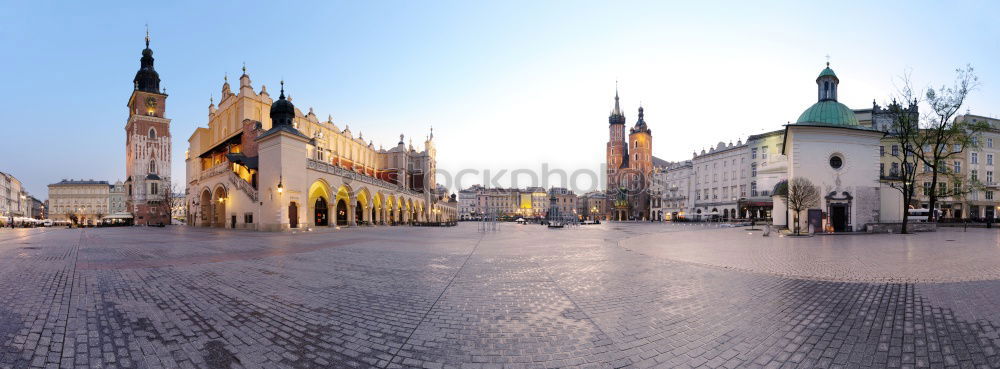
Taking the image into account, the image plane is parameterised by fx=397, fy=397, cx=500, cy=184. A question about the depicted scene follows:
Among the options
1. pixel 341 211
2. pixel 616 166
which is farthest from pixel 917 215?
pixel 616 166

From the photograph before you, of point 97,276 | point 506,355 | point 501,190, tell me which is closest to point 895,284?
point 506,355

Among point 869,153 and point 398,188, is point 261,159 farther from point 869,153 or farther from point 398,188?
point 869,153

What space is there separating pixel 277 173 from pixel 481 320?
30258 millimetres

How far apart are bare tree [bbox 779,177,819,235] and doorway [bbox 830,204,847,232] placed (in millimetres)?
1590

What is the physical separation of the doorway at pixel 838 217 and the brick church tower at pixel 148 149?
89.0 m

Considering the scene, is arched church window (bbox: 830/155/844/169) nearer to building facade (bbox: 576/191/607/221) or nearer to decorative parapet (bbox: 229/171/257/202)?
decorative parapet (bbox: 229/171/257/202)

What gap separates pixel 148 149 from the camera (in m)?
70.8

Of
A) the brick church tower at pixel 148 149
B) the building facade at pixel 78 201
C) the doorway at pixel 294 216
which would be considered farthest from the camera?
the building facade at pixel 78 201

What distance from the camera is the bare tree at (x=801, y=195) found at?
93.9ft

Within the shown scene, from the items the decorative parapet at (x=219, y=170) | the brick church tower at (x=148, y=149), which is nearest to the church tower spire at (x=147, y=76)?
the brick church tower at (x=148, y=149)

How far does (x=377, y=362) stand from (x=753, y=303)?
19.5ft

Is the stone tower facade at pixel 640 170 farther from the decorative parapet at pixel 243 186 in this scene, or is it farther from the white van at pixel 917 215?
the decorative parapet at pixel 243 186

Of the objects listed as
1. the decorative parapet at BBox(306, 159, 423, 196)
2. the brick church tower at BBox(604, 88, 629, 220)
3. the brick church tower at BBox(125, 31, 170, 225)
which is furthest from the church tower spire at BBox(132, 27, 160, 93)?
the brick church tower at BBox(604, 88, 629, 220)

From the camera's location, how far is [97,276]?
28.6 feet
